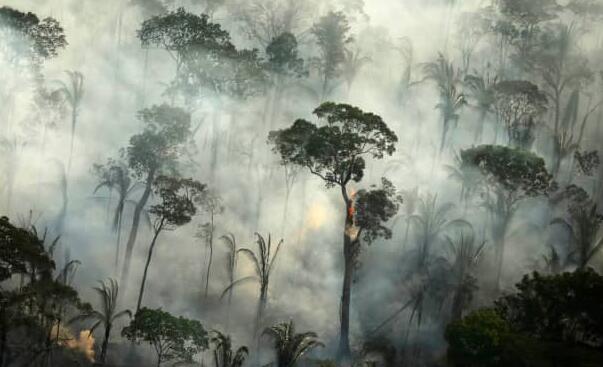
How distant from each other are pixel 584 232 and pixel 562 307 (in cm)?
2014

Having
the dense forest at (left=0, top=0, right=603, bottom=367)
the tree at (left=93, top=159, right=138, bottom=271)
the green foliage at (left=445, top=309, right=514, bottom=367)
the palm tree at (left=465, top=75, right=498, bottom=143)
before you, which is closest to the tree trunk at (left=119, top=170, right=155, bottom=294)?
the dense forest at (left=0, top=0, right=603, bottom=367)

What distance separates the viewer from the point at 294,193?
76.7 metres

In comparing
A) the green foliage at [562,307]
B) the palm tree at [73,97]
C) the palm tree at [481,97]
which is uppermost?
the palm tree at [481,97]

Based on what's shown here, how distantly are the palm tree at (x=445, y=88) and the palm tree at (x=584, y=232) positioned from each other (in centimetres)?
1751

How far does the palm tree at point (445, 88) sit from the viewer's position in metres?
77.7

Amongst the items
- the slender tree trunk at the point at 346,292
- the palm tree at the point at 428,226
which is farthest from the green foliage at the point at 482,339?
the palm tree at the point at 428,226

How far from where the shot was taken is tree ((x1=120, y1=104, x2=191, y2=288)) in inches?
2378

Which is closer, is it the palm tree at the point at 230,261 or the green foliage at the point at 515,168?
the green foliage at the point at 515,168

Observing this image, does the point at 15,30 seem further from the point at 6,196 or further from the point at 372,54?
the point at 372,54

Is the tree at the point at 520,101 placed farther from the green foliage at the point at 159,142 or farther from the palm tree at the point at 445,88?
the green foliage at the point at 159,142

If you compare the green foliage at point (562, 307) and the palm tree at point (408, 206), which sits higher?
the palm tree at point (408, 206)

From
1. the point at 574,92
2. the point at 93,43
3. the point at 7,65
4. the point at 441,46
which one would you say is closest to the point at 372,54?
the point at 441,46

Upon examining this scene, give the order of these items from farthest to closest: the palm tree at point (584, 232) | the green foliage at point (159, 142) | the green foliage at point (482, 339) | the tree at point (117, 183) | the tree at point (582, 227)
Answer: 1. the tree at point (117, 183)
2. the tree at point (582, 227)
3. the palm tree at point (584, 232)
4. the green foliage at point (159, 142)
5. the green foliage at point (482, 339)

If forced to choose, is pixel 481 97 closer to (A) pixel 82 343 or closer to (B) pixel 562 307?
(B) pixel 562 307
